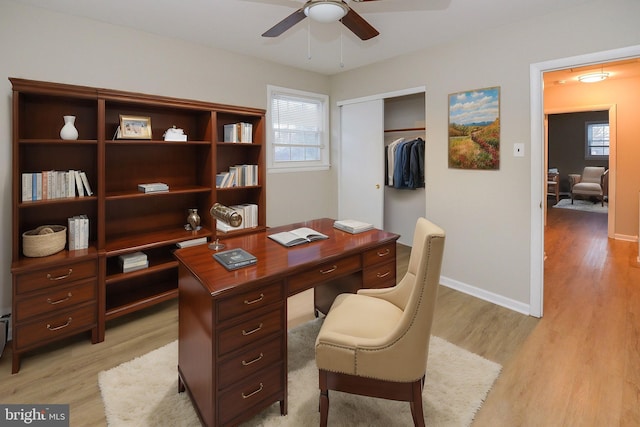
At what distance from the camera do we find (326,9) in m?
1.94

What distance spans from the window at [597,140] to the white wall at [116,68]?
9.48 meters

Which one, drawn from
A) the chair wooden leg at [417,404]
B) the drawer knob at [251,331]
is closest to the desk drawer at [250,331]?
the drawer knob at [251,331]

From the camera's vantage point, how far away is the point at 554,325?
108 inches

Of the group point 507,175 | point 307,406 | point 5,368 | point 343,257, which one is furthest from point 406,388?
point 5,368

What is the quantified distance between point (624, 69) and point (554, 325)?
4122 mm

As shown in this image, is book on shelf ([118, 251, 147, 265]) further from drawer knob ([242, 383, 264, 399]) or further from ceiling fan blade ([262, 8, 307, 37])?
ceiling fan blade ([262, 8, 307, 37])

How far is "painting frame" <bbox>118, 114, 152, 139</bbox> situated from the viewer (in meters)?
2.76

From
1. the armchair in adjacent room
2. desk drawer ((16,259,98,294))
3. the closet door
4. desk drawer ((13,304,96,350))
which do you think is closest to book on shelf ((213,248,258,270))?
desk drawer ((16,259,98,294))

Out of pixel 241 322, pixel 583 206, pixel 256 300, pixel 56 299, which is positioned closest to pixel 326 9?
pixel 256 300

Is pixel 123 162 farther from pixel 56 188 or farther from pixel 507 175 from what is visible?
pixel 507 175

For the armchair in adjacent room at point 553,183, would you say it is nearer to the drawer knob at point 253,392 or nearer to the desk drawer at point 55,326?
the drawer knob at point 253,392

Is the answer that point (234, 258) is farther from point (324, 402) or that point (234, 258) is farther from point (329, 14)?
point (329, 14)

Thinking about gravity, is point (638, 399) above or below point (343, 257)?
below

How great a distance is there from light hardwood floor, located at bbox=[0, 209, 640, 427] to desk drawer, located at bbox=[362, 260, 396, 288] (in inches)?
29.2
